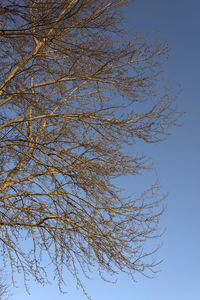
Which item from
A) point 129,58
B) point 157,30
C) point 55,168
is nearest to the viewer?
point 55,168

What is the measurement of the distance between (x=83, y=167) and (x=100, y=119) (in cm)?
Answer: 86

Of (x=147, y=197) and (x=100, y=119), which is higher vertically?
(x=100, y=119)

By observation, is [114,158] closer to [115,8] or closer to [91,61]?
[91,61]

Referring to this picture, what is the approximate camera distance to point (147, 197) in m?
6.28

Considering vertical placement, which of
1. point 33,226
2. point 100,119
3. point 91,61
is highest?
point 91,61

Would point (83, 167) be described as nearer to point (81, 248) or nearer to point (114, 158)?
point (114, 158)

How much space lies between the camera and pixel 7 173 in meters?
6.65

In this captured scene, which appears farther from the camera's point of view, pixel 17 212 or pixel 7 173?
pixel 7 173

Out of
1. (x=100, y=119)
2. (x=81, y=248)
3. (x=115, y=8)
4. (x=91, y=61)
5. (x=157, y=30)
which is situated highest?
(x=115, y=8)

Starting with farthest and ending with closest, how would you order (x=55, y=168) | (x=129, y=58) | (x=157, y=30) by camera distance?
(x=157, y=30), (x=129, y=58), (x=55, y=168)

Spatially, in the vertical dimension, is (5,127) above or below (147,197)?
above

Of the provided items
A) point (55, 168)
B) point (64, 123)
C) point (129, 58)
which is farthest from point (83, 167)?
point (129, 58)

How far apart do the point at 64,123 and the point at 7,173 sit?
4.50 feet

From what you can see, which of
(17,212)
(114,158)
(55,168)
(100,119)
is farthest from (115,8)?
(17,212)
